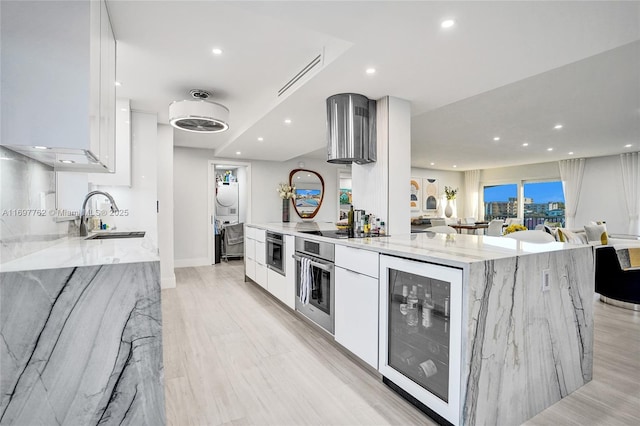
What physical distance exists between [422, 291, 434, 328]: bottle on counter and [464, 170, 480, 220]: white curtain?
10.2 meters

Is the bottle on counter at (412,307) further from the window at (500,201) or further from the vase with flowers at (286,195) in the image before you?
the window at (500,201)

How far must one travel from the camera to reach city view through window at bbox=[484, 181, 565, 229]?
9.17m

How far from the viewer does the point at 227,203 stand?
800 centimetres

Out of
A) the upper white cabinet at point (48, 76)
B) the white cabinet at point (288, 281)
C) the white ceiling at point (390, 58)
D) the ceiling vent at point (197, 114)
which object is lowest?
the white cabinet at point (288, 281)

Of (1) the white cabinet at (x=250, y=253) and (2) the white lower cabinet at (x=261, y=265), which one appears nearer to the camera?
(2) the white lower cabinet at (x=261, y=265)

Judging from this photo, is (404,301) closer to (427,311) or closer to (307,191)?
(427,311)

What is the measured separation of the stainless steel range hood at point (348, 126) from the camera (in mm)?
2973

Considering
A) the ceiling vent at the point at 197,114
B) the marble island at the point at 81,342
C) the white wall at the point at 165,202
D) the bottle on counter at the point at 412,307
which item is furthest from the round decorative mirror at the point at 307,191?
the marble island at the point at 81,342

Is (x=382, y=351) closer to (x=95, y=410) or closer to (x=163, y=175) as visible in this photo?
(x=95, y=410)

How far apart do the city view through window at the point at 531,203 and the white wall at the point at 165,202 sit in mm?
9280

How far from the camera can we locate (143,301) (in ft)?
4.17

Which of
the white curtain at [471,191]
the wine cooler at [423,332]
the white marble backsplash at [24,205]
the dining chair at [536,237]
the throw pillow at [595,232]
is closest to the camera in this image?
the white marble backsplash at [24,205]

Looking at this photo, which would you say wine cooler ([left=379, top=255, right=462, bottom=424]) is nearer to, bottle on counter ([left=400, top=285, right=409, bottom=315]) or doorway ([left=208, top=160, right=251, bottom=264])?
bottle on counter ([left=400, top=285, right=409, bottom=315])

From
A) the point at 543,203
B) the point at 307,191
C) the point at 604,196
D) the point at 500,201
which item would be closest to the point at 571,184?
the point at 604,196
